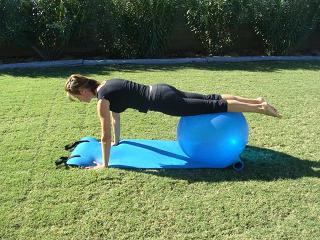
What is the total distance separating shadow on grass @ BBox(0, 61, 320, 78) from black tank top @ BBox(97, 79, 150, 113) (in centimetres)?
395

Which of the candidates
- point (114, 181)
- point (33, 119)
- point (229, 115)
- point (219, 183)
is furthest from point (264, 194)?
point (33, 119)

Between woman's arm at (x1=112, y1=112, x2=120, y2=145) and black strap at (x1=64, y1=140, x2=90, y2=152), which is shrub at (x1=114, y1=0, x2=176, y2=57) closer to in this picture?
woman's arm at (x1=112, y1=112, x2=120, y2=145)

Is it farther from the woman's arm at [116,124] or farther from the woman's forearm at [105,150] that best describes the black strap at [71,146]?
the woman's forearm at [105,150]

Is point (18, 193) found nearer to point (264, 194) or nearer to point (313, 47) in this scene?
point (264, 194)

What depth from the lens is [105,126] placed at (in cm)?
464

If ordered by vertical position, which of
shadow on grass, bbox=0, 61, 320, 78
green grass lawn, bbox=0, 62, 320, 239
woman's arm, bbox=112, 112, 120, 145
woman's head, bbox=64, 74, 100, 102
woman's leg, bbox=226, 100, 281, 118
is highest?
woman's head, bbox=64, 74, 100, 102

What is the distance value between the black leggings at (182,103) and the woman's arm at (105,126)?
0.49 meters

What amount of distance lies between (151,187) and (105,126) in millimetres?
796

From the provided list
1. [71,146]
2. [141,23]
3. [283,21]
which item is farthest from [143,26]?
[71,146]

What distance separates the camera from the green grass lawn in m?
3.85

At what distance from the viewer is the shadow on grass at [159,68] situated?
8.77 metres

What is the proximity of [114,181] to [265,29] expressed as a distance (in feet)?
22.7

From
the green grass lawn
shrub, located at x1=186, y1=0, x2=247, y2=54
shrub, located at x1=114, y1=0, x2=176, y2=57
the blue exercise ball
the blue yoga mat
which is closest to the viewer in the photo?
the green grass lawn

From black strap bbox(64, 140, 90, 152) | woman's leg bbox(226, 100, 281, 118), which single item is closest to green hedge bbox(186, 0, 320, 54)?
woman's leg bbox(226, 100, 281, 118)
